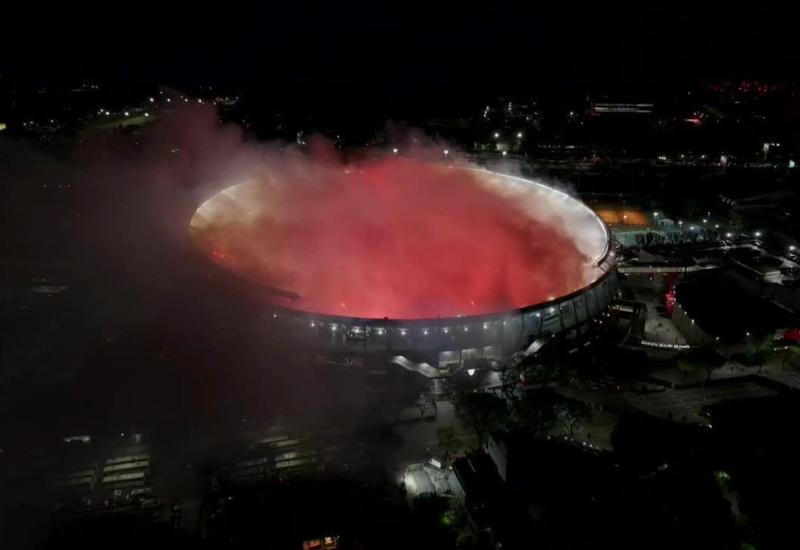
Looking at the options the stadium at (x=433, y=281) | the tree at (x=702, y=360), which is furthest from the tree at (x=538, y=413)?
the tree at (x=702, y=360)

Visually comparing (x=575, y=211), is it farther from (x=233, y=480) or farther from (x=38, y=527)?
(x=38, y=527)

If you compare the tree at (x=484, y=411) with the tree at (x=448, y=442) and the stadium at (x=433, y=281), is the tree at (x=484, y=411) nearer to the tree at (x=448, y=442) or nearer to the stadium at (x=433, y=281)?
Answer: the tree at (x=448, y=442)

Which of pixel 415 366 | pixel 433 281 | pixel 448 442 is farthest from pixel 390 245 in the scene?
pixel 448 442

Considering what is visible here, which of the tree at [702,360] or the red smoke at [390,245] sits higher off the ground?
the red smoke at [390,245]

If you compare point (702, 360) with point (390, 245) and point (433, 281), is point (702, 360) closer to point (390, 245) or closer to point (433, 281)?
point (433, 281)

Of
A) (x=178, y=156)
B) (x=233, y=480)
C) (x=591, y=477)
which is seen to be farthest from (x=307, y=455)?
(x=178, y=156)

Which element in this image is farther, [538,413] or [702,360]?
[702,360]
